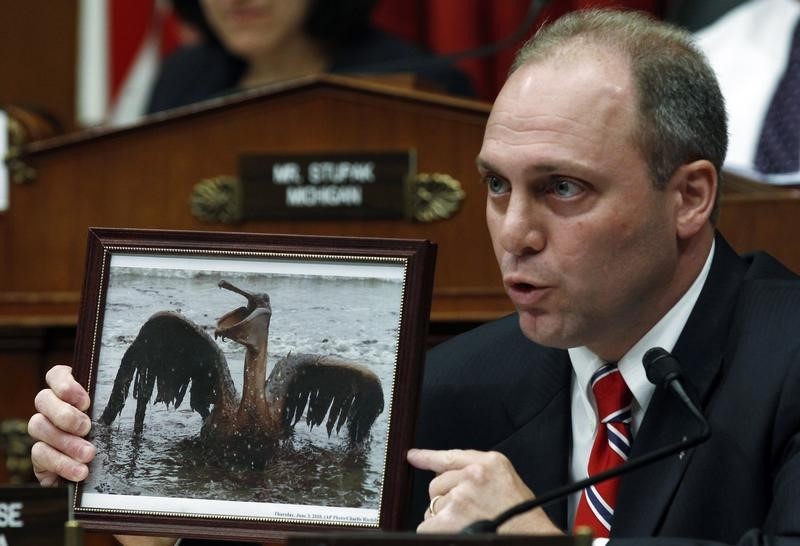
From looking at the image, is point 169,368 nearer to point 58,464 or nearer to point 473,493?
point 58,464

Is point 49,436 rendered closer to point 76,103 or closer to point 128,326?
point 128,326

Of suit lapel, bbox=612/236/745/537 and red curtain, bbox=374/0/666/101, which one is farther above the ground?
red curtain, bbox=374/0/666/101

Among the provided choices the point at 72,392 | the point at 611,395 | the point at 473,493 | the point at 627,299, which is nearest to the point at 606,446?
the point at 611,395

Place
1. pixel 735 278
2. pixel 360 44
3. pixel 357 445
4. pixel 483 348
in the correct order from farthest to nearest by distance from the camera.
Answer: pixel 360 44 < pixel 483 348 < pixel 735 278 < pixel 357 445

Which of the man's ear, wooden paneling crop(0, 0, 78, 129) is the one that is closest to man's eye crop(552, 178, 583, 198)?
the man's ear

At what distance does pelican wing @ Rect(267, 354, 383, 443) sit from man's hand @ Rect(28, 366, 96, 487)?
0.83 feet

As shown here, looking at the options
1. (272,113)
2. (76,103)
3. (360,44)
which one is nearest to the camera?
(272,113)

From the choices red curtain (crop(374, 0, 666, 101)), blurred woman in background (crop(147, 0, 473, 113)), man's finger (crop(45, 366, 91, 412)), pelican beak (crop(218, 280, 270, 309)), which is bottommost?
man's finger (crop(45, 366, 91, 412))

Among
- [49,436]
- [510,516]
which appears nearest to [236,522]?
[49,436]

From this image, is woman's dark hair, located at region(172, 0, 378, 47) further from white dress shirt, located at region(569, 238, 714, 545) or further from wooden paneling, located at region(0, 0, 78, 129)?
white dress shirt, located at region(569, 238, 714, 545)

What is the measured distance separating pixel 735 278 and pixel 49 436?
966 mm

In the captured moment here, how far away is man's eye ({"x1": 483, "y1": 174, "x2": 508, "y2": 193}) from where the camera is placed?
6.37ft

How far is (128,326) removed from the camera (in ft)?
6.32

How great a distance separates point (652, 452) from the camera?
5.66 feet
